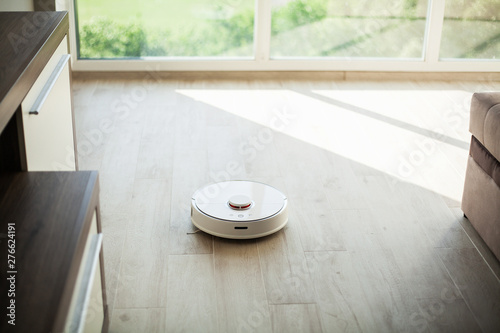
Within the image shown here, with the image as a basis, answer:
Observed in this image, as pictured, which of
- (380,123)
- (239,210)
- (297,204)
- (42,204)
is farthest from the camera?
(380,123)

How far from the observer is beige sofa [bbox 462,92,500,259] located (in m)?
2.27

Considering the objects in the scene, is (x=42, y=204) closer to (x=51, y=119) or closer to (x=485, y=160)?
(x=51, y=119)

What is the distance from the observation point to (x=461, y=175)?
9.80 feet

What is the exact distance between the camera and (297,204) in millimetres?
2705

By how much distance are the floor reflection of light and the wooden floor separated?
0.01 metres

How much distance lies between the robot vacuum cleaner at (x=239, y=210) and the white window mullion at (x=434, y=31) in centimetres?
206

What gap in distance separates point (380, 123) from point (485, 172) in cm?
122

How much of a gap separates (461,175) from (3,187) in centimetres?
205

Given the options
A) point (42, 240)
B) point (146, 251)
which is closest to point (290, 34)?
point (146, 251)

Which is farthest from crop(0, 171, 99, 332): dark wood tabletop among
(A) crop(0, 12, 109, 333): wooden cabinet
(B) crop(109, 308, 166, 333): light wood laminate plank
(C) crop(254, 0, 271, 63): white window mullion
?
(C) crop(254, 0, 271, 63): white window mullion

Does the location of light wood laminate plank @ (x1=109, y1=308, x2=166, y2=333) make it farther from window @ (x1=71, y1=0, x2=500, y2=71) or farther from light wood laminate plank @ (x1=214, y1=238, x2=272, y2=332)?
window @ (x1=71, y1=0, x2=500, y2=71)

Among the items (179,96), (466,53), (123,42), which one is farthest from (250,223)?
(466,53)

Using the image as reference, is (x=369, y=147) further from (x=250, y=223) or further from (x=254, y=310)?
(x=254, y=310)

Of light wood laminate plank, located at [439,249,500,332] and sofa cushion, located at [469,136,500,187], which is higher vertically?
sofa cushion, located at [469,136,500,187]
